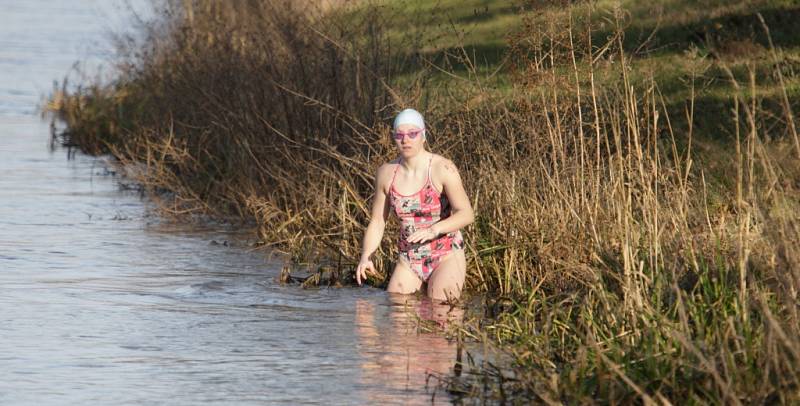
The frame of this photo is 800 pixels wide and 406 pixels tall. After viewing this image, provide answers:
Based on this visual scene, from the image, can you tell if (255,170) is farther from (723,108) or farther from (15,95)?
(15,95)

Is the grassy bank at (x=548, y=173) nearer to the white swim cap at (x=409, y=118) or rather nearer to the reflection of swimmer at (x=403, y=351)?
the reflection of swimmer at (x=403, y=351)

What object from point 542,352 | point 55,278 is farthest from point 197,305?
point 542,352

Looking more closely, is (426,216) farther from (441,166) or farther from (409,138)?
(409,138)

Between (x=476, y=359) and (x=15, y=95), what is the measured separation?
21.9 m

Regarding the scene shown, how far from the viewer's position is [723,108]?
52.7 ft

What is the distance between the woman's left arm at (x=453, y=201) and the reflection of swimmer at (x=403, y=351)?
509 millimetres

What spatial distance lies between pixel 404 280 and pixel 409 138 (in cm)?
98

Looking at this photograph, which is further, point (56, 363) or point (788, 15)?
point (788, 15)

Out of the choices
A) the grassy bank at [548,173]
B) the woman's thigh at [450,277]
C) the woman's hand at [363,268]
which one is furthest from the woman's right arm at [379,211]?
the grassy bank at [548,173]

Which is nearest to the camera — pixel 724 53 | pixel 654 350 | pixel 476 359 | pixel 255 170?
pixel 654 350

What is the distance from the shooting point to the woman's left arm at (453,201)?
31.0ft

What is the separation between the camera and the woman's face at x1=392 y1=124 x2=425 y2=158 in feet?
31.6

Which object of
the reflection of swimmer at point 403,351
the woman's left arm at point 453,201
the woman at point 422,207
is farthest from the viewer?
the woman at point 422,207

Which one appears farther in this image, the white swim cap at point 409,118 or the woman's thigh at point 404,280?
the woman's thigh at point 404,280
